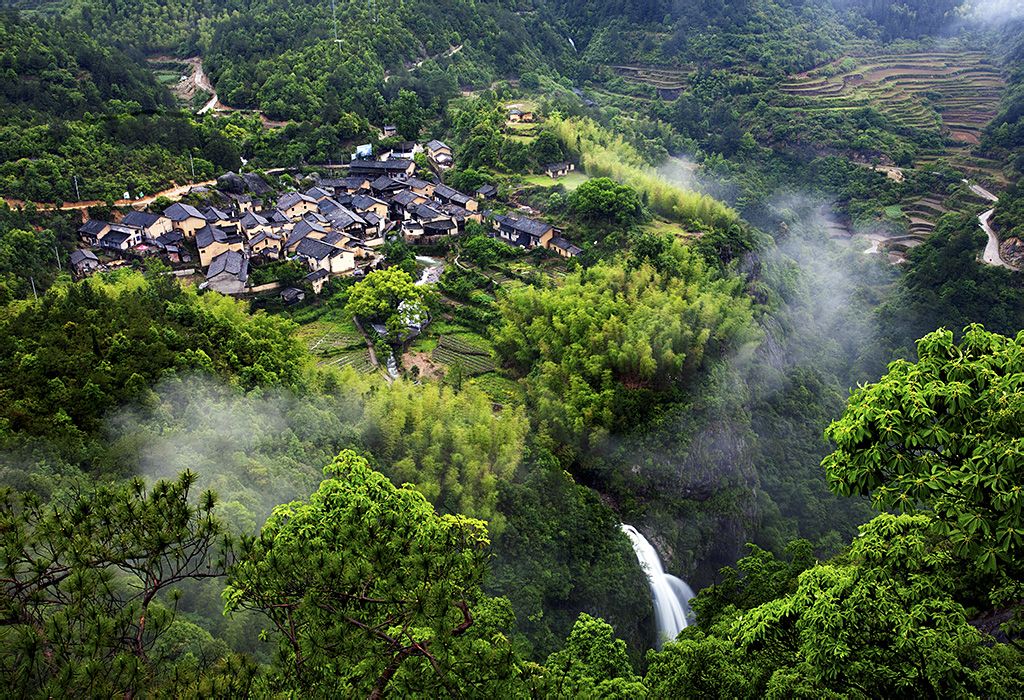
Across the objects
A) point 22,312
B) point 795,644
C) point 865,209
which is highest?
point 795,644

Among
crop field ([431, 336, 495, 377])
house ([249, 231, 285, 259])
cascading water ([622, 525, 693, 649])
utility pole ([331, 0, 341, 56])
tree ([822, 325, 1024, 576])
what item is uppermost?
tree ([822, 325, 1024, 576])

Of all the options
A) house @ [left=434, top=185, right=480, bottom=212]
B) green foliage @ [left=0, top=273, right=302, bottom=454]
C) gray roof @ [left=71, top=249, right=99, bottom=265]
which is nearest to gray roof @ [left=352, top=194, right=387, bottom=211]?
house @ [left=434, top=185, right=480, bottom=212]

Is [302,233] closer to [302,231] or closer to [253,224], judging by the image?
[302,231]

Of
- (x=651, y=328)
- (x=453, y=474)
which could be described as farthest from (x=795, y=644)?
(x=651, y=328)

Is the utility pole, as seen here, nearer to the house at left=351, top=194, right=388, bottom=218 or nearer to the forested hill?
the forested hill

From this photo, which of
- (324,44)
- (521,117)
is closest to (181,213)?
(521,117)

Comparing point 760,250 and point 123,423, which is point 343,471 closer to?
point 123,423
